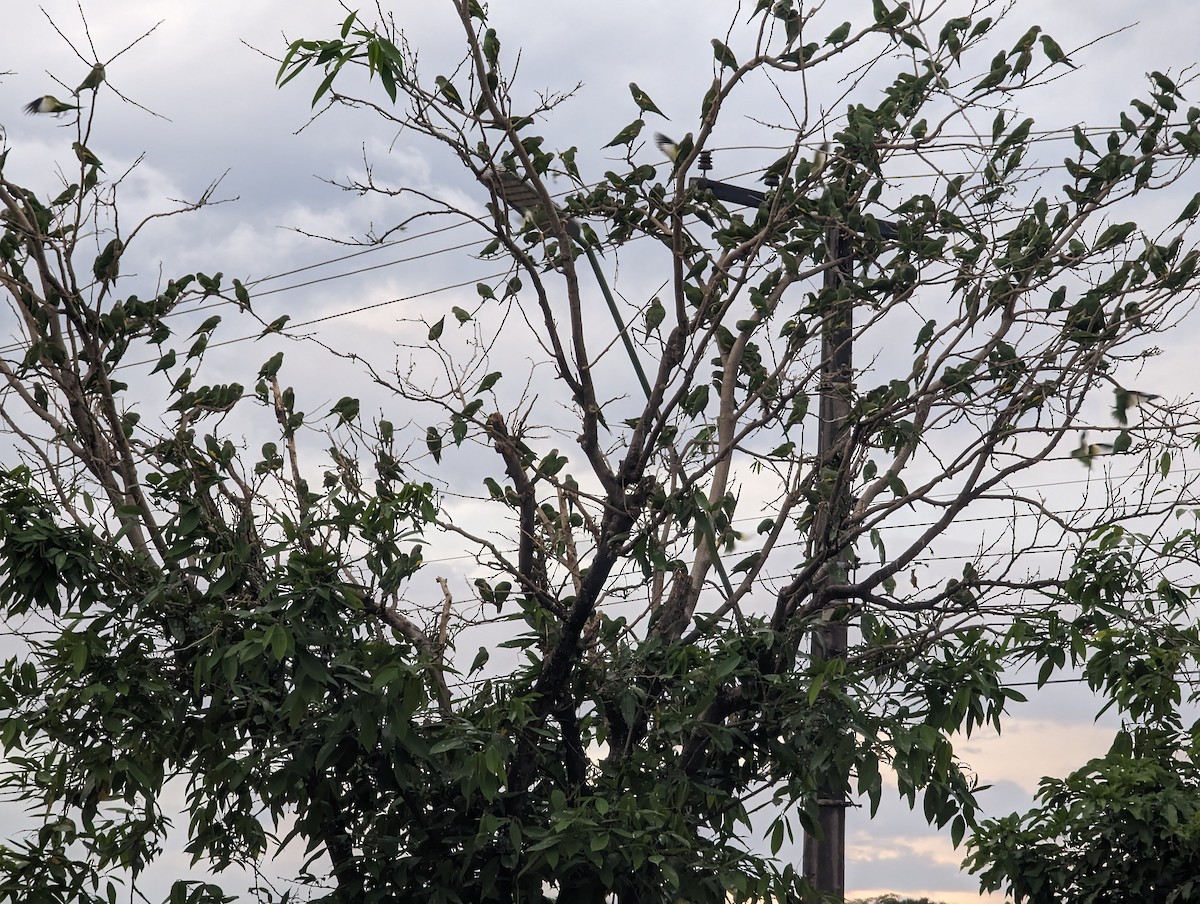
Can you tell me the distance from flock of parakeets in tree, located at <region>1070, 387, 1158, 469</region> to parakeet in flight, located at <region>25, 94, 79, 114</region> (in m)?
4.09

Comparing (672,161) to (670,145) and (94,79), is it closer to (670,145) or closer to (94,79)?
(670,145)

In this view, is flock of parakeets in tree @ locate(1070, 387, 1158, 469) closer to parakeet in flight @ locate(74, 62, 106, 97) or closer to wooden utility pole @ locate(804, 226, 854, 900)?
wooden utility pole @ locate(804, 226, 854, 900)

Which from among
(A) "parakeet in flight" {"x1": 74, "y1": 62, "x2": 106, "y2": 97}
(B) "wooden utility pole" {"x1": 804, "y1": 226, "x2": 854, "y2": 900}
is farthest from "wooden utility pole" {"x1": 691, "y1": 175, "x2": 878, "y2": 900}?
(A) "parakeet in flight" {"x1": 74, "y1": 62, "x2": 106, "y2": 97}

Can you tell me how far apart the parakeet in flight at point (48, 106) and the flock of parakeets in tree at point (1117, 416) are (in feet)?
13.4

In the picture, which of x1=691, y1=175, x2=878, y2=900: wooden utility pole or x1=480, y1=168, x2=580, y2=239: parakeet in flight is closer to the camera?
x1=480, y1=168, x2=580, y2=239: parakeet in flight

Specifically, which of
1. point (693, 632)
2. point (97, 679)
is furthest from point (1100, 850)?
point (97, 679)

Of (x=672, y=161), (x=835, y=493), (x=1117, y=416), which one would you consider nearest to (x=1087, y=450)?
(x=1117, y=416)

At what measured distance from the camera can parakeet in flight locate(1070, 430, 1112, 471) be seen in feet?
17.0

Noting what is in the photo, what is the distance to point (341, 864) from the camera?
476 centimetres

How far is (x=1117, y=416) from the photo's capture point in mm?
5164

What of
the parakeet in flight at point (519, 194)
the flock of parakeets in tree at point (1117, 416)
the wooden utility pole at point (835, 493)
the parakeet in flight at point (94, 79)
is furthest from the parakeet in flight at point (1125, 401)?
the parakeet in flight at point (94, 79)

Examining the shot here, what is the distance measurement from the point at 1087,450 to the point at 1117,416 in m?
0.17

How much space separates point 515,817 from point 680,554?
1195mm

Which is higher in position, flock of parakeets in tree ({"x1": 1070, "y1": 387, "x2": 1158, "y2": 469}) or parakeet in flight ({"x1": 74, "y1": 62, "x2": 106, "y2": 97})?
parakeet in flight ({"x1": 74, "y1": 62, "x2": 106, "y2": 97})
